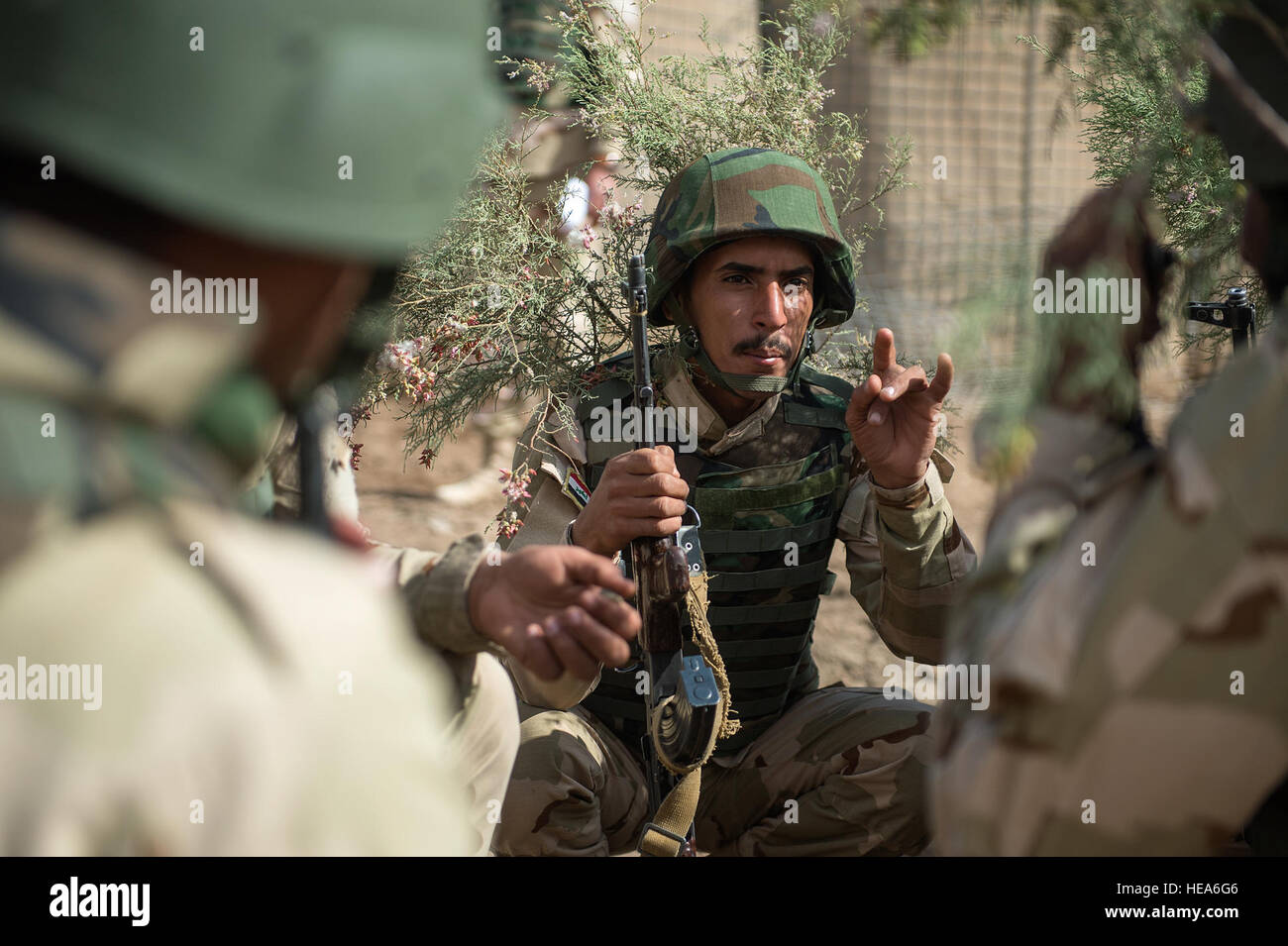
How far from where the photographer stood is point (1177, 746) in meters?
1.45

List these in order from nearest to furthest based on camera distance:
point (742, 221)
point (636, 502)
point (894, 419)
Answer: point (636, 502), point (894, 419), point (742, 221)

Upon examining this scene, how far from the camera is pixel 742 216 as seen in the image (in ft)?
11.0

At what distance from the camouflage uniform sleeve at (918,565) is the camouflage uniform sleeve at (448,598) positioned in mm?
1333

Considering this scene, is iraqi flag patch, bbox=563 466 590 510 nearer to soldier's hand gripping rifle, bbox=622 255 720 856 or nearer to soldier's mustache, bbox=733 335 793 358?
soldier's hand gripping rifle, bbox=622 255 720 856

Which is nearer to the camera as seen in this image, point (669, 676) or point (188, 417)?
point (188, 417)

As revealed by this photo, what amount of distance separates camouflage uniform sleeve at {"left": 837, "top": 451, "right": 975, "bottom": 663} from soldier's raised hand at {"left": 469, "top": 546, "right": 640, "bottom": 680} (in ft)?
4.29

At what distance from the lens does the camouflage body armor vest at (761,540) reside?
347cm

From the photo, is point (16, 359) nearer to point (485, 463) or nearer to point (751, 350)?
point (751, 350)

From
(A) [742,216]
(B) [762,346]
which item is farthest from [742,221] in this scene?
(B) [762,346]

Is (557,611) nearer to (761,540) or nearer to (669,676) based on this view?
(669,676)

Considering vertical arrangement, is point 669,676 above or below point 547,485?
below

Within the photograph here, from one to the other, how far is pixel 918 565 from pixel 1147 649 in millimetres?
1651

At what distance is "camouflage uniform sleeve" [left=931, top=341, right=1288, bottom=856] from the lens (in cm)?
140

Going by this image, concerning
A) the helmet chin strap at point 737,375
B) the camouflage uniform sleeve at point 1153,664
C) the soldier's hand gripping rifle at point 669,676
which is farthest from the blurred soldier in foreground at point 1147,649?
the helmet chin strap at point 737,375
